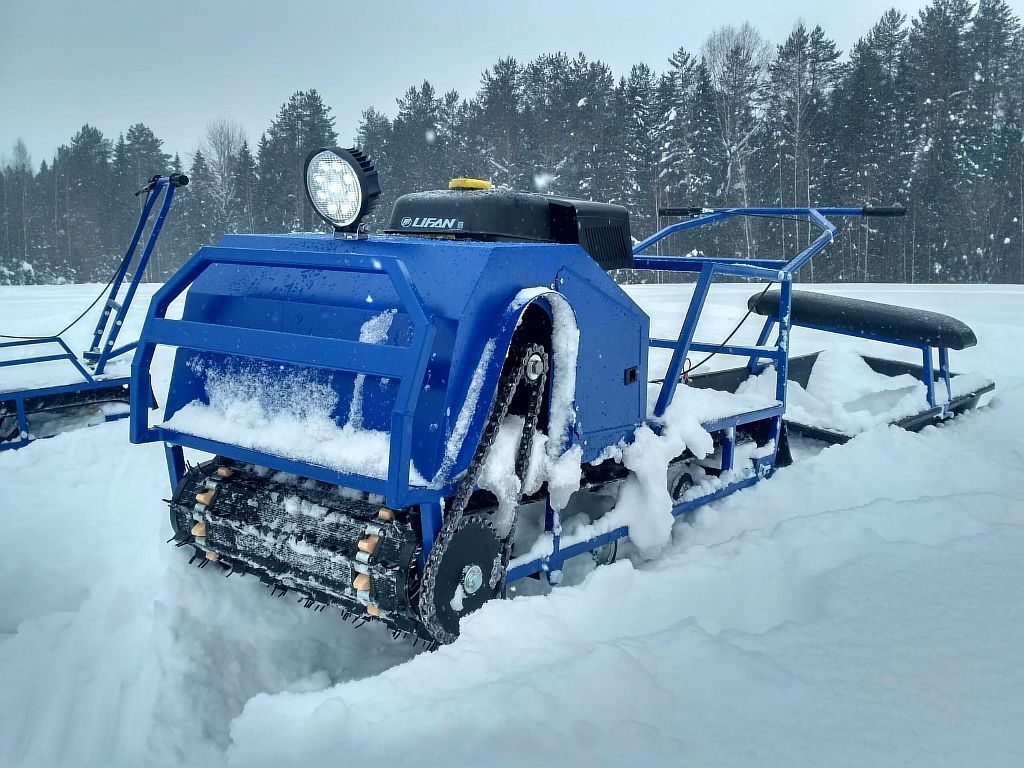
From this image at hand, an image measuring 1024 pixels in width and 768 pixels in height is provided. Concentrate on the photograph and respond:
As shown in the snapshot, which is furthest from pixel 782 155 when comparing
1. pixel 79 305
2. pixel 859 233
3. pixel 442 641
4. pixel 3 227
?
pixel 3 227

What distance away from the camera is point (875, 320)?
20.5ft

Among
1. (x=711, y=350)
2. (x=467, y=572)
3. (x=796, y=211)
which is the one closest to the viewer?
(x=467, y=572)

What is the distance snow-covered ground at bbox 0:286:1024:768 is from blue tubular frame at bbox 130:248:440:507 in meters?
0.57

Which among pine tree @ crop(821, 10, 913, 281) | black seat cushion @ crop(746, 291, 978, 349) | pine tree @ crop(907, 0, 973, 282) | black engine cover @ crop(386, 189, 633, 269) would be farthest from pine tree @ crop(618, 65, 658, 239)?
black engine cover @ crop(386, 189, 633, 269)

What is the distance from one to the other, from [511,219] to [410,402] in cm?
142

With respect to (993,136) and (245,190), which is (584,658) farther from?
(245,190)

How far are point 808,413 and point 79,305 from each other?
55.0 ft

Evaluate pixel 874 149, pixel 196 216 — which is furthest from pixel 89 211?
pixel 874 149

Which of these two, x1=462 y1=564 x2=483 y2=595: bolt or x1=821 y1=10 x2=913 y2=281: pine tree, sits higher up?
x1=821 y1=10 x2=913 y2=281: pine tree

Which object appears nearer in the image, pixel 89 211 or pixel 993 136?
pixel 993 136

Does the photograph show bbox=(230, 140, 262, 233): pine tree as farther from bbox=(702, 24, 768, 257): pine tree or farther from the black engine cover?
the black engine cover

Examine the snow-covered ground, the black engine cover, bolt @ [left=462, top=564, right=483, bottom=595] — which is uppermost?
the black engine cover

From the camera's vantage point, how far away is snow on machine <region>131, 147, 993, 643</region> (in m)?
2.48

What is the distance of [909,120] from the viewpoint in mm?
29484
